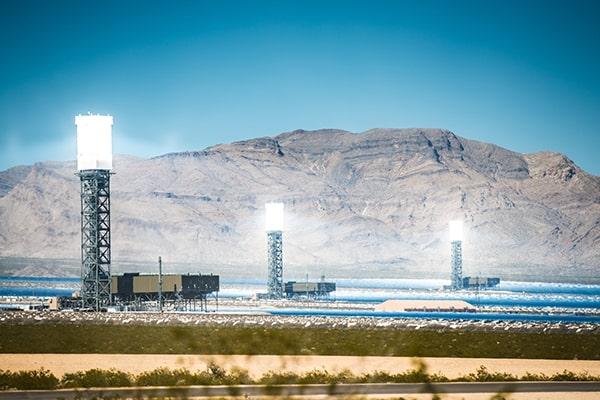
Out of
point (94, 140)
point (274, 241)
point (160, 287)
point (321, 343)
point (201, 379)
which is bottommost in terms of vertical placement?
point (321, 343)

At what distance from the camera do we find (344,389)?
36438mm

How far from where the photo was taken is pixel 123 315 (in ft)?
305

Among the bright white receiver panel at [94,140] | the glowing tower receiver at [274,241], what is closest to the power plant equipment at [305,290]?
the glowing tower receiver at [274,241]

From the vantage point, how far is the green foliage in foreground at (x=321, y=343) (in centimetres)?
5466

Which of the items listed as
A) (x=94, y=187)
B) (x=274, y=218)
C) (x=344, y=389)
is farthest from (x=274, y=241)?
(x=344, y=389)

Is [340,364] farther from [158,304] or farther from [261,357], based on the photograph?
[158,304]

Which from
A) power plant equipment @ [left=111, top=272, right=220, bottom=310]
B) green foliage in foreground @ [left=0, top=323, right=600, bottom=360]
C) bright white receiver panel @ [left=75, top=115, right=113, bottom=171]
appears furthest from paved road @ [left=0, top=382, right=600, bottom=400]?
power plant equipment @ [left=111, top=272, right=220, bottom=310]

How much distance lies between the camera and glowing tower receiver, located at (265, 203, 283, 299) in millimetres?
168000

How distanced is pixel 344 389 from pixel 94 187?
225ft

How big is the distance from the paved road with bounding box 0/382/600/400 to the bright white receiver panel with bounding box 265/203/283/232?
129277mm

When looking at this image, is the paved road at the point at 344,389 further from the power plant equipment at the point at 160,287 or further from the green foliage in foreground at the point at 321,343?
the power plant equipment at the point at 160,287

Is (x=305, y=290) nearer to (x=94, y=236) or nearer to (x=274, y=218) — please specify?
(x=274, y=218)

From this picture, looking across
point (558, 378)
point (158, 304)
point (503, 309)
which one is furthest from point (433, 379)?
point (503, 309)

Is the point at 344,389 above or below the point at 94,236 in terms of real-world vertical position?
below
